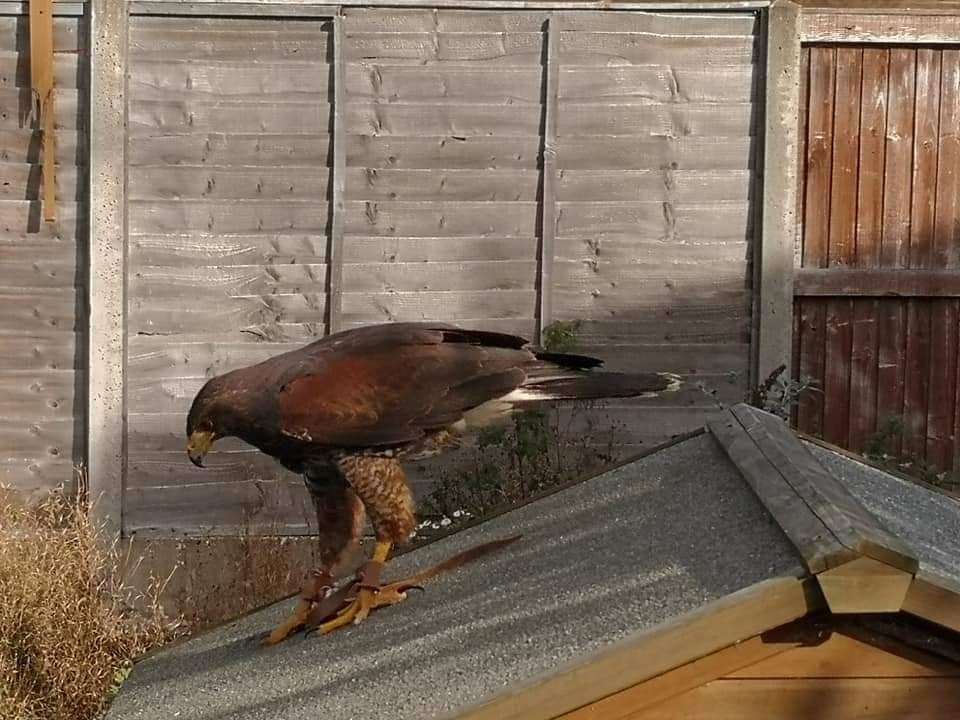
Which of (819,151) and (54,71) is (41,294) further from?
(819,151)

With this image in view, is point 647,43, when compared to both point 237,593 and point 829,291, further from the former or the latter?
point 237,593

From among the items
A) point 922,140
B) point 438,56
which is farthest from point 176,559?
point 922,140

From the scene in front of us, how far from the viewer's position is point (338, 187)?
557 cm

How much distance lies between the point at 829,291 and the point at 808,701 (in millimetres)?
3999

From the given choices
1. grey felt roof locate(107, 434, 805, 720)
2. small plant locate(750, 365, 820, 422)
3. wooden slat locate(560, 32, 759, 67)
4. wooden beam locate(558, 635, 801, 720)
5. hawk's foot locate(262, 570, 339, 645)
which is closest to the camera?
wooden beam locate(558, 635, 801, 720)

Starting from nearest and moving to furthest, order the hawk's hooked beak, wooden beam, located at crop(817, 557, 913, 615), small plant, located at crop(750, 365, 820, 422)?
wooden beam, located at crop(817, 557, 913, 615), the hawk's hooked beak, small plant, located at crop(750, 365, 820, 422)

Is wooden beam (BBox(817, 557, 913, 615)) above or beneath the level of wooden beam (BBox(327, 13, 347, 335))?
beneath

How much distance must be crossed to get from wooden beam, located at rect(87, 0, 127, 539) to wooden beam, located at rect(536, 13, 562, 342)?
198 centimetres

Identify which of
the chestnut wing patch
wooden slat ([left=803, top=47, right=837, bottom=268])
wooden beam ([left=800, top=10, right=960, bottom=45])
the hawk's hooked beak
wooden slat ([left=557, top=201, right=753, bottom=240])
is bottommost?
the hawk's hooked beak

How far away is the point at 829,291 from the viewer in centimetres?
565

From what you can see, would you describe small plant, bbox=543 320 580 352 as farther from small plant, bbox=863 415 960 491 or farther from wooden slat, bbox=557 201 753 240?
small plant, bbox=863 415 960 491

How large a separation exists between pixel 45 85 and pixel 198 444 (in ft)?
10.9

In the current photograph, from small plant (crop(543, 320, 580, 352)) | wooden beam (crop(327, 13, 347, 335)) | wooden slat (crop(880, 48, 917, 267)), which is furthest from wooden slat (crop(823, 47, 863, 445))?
wooden beam (crop(327, 13, 347, 335))

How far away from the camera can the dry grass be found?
4.24 metres
